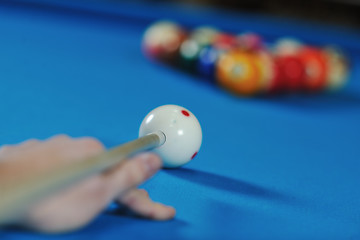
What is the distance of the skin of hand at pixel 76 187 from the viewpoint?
815 millimetres

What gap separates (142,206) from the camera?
100 centimetres

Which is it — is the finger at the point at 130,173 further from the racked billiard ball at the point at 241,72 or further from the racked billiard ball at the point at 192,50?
the racked billiard ball at the point at 192,50

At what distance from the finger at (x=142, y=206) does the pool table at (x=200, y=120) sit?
0.7 inches

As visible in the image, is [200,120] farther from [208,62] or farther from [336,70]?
[336,70]

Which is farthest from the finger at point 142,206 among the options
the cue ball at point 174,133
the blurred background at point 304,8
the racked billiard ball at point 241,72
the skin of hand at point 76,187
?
the blurred background at point 304,8

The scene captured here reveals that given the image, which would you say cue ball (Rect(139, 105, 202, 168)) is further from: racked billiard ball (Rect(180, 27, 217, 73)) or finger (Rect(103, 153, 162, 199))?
racked billiard ball (Rect(180, 27, 217, 73))

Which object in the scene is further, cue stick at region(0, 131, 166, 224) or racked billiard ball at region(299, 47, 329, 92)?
racked billiard ball at region(299, 47, 329, 92)

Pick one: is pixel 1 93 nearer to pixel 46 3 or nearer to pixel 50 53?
pixel 50 53

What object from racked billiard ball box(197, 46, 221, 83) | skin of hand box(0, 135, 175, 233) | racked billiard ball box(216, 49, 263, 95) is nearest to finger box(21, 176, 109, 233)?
skin of hand box(0, 135, 175, 233)

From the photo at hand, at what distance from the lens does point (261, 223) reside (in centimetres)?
109

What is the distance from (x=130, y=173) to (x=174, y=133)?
1.25 feet

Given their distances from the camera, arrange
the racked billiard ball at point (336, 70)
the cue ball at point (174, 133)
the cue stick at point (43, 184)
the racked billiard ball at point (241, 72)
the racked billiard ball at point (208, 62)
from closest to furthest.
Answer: the cue stick at point (43, 184) < the cue ball at point (174, 133) < the racked billiard ball at point (241, 72) < the racked billiard ball at point (208, 62) < the racked billiard ball at point (336, 70)

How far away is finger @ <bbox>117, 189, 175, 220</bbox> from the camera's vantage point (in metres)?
0.99

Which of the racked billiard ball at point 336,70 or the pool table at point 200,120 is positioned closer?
the pool table at point 200,120
